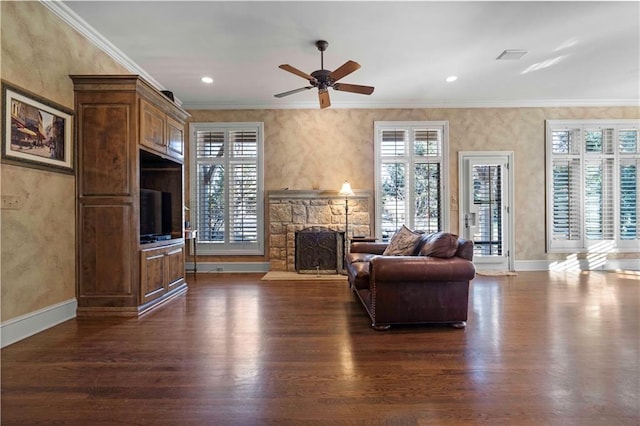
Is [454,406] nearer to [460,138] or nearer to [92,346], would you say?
[92,346]

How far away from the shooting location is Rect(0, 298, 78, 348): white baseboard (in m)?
2.64

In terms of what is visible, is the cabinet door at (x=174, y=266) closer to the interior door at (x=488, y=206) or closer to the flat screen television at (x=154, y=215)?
the flat screen television at (x=154, y=215)

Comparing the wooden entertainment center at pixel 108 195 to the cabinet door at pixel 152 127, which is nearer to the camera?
the wooden entertainment center at pixel 108 195

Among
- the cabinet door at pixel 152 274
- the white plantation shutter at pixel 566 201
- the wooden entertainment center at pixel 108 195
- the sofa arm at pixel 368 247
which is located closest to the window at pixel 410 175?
the sofa arm at pixel 368 247

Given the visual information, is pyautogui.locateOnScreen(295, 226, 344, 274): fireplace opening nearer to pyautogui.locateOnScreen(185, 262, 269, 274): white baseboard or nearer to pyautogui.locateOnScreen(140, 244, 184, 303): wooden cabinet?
pyautogui.locateOnScreen(185, 262, 269, 274): white baseboard

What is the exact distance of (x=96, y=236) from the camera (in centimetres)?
339

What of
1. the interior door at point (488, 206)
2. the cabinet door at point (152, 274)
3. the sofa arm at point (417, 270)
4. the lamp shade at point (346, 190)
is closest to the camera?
the sofa arm at point (417, 270)

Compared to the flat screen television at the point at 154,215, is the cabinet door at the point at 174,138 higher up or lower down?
higher up

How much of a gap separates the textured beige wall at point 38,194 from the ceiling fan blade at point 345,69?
9.28ft

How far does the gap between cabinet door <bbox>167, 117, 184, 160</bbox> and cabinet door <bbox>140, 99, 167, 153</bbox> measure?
137mm

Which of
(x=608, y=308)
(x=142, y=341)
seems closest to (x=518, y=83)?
(x=608, y=308)

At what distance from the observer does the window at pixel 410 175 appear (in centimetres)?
605

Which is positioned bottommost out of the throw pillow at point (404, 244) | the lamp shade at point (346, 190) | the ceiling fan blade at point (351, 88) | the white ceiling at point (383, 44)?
the throw pillow at point (404, 244)

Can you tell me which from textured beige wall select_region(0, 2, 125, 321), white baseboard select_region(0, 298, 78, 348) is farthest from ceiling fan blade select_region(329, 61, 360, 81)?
white baseboard select_region(0, 298, 78, 348)
